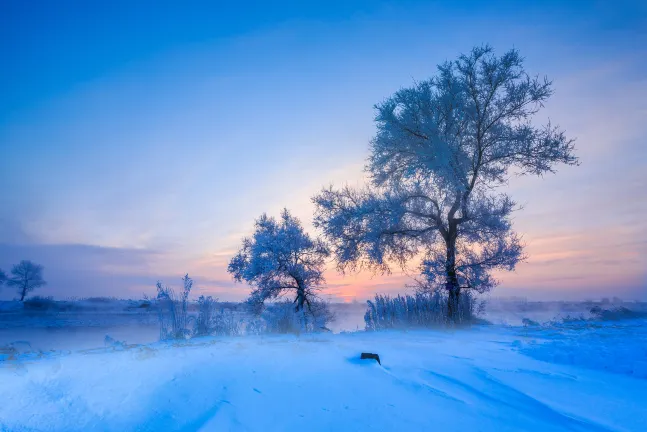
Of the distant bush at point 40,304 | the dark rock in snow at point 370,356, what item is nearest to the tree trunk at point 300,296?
the dark rock in snow at point 370,356

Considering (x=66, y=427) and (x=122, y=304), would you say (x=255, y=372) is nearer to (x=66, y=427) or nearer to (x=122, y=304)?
(x=66, y=427)

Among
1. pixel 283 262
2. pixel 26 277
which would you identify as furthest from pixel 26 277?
pixel 283 262

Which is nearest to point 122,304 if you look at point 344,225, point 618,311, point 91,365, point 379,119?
point 344,225

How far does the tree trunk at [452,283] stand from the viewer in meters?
11.2

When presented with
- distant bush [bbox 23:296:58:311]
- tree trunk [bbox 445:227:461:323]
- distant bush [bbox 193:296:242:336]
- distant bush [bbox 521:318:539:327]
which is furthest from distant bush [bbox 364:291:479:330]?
distant bush [bbox 23:296:58:311]

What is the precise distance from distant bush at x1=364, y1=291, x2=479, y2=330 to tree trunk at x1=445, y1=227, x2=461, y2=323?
0.12m

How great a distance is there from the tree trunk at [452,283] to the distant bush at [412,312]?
118 mm

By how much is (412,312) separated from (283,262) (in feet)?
21.8

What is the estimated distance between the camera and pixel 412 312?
10609 mm

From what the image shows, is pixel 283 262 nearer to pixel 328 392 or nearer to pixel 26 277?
pixel 328 392

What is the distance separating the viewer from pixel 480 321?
1129 centimetres

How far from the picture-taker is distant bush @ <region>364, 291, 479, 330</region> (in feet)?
34.1

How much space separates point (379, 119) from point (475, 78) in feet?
11.8

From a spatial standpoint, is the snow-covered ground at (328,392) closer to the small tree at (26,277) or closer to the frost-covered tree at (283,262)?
the frost-covered tree at (283,262)
